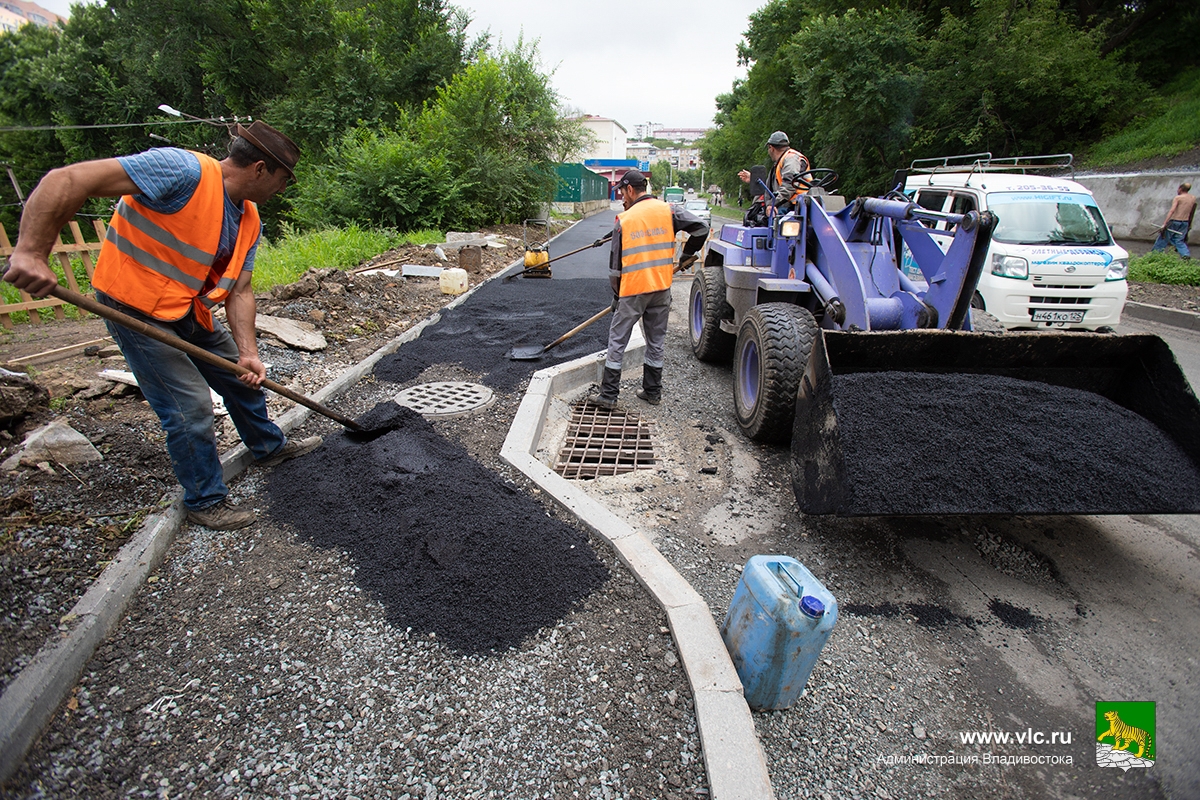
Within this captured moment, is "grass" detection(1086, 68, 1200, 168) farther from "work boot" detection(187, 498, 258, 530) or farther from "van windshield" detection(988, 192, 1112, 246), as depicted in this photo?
"work boot" detection(187, 498, 258, 530)

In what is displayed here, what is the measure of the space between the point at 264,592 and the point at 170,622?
0.34 m

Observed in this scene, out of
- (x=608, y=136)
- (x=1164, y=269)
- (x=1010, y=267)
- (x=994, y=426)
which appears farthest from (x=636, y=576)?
(x=608, y=136)

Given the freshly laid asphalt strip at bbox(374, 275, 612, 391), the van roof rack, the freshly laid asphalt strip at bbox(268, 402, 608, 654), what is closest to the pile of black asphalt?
the freshly laid asphalt strip at bbox(268, 402, 608, 654)

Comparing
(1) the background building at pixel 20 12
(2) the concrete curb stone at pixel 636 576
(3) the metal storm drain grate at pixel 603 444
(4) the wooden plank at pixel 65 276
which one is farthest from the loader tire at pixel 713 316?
(1) the background building at pixel 20 12

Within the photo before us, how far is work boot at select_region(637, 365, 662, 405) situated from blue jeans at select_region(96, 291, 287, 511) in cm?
308

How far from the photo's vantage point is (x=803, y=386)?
329 cm

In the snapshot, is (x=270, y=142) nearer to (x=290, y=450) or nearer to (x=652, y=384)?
(x=290, y=450)

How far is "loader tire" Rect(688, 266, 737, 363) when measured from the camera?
19.0ft

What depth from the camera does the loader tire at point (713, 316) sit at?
19.0 ft

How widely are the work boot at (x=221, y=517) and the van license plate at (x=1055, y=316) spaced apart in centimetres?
788

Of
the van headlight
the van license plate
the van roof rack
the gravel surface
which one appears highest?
the van roof rack

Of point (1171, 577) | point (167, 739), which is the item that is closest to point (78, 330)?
point (167, 739)

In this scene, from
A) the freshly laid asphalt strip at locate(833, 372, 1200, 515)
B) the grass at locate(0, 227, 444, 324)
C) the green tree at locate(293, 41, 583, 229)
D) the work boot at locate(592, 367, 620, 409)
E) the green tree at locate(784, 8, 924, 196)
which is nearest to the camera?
the freshly laid asphalt strip at locate(833, 372, 1200, 515)

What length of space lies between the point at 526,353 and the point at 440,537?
3051 millimetres
